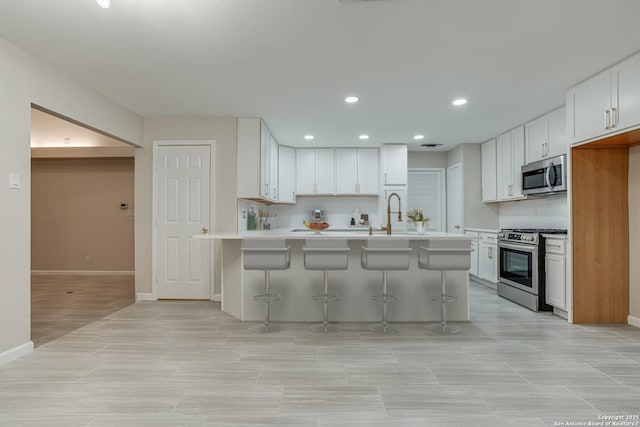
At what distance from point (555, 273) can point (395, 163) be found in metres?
3.27

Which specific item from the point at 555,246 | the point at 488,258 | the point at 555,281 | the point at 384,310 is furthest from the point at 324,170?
the point at 555,281

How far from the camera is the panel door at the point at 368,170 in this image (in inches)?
278

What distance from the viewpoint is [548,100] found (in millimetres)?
4297

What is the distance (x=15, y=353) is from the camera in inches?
115

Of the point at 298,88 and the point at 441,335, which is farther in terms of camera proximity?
the point at 298,88

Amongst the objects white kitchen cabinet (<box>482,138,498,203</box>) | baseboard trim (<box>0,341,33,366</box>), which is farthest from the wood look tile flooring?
white kitchen cabinet (<box>482,138,498,203</box>)

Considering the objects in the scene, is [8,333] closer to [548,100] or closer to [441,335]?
[441,335]

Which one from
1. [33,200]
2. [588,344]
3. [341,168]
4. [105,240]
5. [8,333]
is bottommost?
[588,344]

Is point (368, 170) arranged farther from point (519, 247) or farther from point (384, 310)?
point (384, 310)

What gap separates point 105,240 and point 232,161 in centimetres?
402

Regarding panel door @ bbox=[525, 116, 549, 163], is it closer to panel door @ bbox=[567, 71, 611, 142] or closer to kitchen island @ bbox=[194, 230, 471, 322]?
panel door @ bbox=[567, 71, 611, 142]

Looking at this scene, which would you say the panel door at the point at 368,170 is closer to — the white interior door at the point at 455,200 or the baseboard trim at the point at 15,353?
the white interior door at the point at 455,200

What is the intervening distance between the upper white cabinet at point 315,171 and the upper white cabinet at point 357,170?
0.46 feet

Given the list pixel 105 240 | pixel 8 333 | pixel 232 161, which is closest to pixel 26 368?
pixel 8 333
